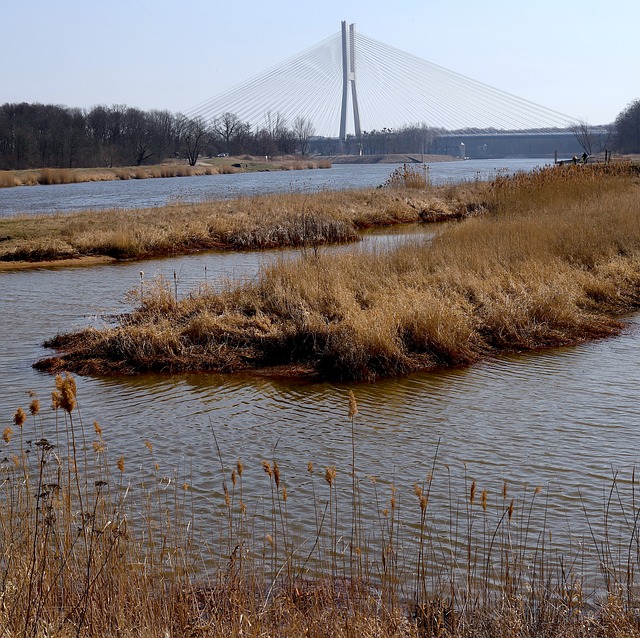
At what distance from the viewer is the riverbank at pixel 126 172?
61031mm

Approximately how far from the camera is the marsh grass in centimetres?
367

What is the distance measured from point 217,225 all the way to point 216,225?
5 centimetres

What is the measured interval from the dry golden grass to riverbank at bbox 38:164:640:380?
8412 mm

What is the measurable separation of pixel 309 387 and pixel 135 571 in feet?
18.0

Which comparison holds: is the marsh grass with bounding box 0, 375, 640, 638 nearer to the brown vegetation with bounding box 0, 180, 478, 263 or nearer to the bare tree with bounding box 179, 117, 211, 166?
the brown vegetation with bounding box 0, 180, 478, 263

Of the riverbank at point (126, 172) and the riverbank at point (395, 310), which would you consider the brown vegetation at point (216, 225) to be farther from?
the riverbank at point (126, 172)

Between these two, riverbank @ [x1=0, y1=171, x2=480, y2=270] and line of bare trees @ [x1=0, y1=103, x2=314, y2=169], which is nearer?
riverbank @ [x1=0, y1=171, x2=480, y2=270]

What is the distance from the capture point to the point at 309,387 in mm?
9633

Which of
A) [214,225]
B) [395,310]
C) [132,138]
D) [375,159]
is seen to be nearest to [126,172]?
[132,138]

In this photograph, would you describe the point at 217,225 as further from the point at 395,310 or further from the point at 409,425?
the point at 409,425

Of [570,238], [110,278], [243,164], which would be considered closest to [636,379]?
[570,238]

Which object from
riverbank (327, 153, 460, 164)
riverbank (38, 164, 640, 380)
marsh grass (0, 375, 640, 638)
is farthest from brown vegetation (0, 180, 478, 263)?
riverbank (327, 153, 460, 164)

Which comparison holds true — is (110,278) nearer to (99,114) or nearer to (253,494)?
(253,494)

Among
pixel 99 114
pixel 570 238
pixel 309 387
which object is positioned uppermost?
pixel 99 114
